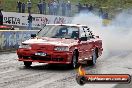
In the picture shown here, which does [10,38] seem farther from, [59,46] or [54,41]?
[59,46]

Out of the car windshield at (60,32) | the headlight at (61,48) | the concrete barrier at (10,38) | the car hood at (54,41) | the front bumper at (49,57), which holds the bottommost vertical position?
the concrete barrier at (10,38)

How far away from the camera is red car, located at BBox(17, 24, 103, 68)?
1299cm

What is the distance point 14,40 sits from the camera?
22641mm

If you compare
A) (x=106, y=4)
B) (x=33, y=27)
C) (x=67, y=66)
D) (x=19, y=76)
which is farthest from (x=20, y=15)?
(x=106, y=4)

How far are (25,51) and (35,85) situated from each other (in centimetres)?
399

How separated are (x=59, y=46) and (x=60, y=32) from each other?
1281mm

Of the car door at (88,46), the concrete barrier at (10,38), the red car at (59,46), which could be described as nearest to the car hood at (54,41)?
the red car at (59,46)

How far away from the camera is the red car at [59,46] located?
12992mm

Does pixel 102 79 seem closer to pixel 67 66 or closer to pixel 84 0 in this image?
pixel 67 66

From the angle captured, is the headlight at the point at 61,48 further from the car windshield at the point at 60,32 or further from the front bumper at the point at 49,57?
the car windshield at the point at 60,32

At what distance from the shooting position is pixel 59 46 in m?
13.0

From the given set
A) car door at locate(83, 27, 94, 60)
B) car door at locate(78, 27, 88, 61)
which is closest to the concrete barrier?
car door at locate(83, 27, 94, 60)

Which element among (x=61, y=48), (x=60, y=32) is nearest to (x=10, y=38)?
(x=60, y=32)

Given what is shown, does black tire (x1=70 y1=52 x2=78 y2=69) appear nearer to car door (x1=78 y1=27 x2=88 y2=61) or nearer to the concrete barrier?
car door (x1=78 y1=27 x2=88 y2=61)
